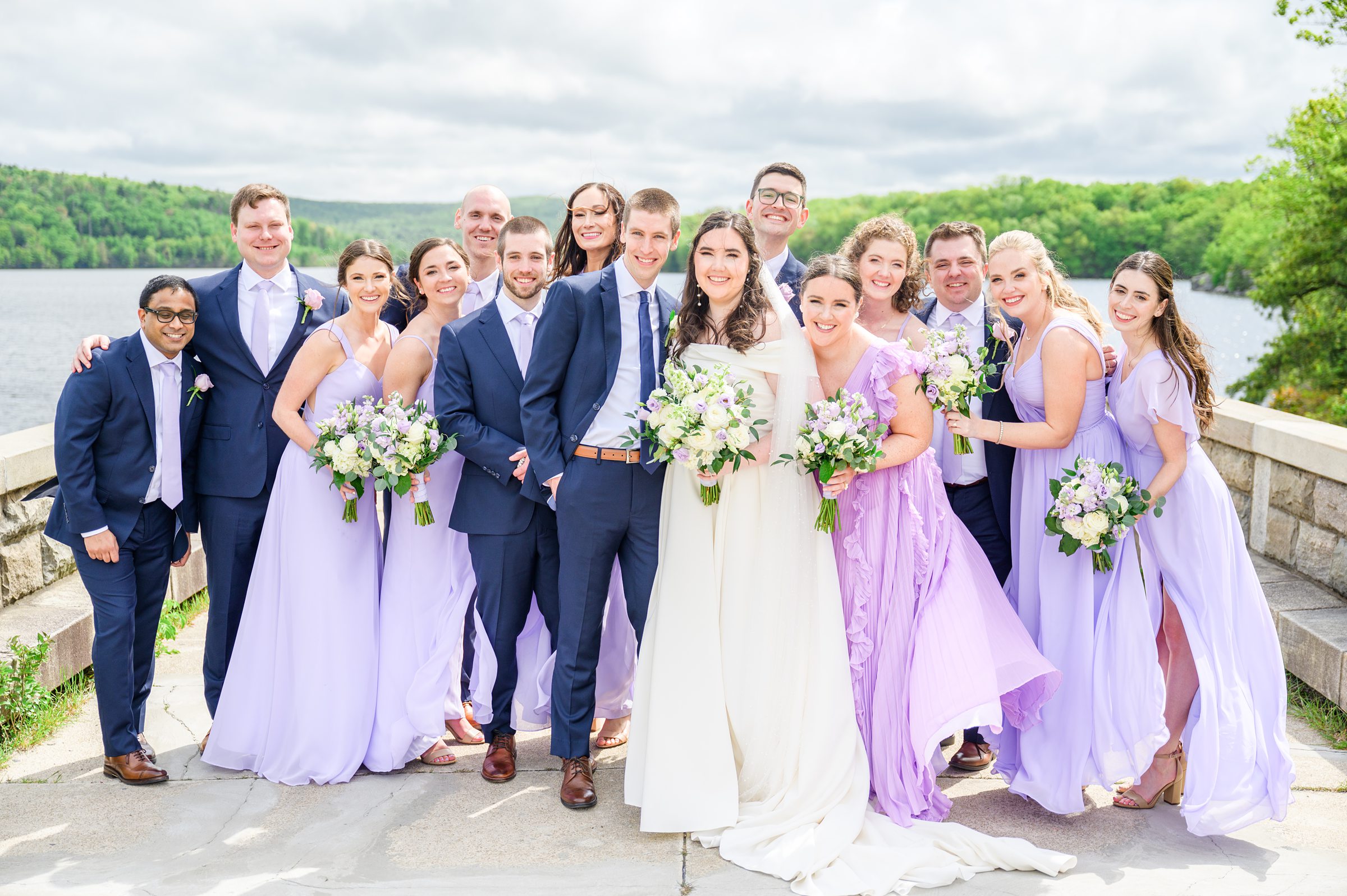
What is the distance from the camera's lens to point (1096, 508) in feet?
13.3

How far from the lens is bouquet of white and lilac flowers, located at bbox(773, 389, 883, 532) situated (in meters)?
3.79

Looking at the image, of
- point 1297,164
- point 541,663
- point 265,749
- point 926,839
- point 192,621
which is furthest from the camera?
point 1297,164

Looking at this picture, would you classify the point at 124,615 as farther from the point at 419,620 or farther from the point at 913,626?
the point at 913,626

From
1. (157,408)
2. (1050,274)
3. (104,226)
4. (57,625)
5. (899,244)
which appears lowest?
(57,625)

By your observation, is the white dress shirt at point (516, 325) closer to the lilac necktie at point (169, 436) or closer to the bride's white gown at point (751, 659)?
the bride's white gown at point (751, 659)

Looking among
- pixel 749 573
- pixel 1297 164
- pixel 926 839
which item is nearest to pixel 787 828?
pixel 926 839

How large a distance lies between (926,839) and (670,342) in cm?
218

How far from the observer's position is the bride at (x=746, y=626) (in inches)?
157

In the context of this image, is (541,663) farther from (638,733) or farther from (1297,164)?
(1297,164)

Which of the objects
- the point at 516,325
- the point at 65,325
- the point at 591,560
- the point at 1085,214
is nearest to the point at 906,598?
the point at 591,560

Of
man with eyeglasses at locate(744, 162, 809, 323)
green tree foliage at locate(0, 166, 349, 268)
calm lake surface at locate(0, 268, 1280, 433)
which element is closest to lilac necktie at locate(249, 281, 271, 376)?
calm lake surface at locate(0, 268, 1280, 433)

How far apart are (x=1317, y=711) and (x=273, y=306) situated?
18.6 feet

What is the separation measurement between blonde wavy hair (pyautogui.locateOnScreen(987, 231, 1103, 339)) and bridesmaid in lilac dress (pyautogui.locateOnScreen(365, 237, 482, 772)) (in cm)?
252

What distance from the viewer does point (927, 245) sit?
494cm
